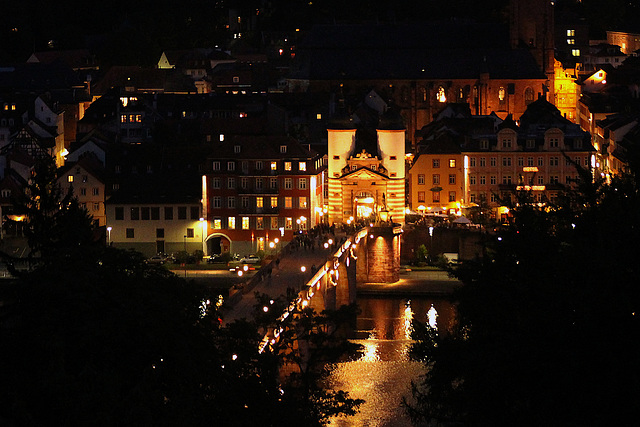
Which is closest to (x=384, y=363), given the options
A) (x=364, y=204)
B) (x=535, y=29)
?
(x=364, y=204)

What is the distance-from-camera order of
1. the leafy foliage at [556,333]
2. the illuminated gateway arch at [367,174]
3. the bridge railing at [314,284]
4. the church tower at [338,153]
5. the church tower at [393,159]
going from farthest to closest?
the church tower at [338,153] < the church tower at [393,159] < the illuminated gateway arch at [367,174] < the bridge railing at [314,284] < the leafy foliage at [556,333]

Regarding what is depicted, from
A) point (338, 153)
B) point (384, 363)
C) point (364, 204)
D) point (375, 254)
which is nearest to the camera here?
point (384, 363)

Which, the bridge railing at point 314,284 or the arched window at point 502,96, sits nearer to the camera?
the bridge railing at point 314,284

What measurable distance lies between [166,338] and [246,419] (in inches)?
75.4

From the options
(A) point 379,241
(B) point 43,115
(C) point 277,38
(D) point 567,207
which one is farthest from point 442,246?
(C) point 277,38

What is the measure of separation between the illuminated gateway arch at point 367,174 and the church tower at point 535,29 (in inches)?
1276

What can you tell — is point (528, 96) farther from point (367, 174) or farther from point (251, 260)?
point (251, 260)

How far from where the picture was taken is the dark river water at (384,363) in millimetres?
44406

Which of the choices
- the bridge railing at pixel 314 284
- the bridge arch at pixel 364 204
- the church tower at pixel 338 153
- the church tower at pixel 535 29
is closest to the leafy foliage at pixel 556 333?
the bridge railing at pixel 314 284

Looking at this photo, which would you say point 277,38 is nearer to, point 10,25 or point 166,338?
point 10,25

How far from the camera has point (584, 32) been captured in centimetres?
12188

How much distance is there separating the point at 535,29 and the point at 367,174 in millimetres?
34702

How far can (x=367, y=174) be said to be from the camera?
67125 millimetres

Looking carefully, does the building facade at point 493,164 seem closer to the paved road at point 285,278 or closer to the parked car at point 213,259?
the parked car at point 213,259
